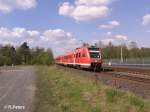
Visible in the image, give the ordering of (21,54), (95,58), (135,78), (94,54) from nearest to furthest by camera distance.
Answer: (135,78) → (95,58) → (94,54) → (21,54)

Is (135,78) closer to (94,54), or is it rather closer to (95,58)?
(95,58)

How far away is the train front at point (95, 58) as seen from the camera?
3938 cm

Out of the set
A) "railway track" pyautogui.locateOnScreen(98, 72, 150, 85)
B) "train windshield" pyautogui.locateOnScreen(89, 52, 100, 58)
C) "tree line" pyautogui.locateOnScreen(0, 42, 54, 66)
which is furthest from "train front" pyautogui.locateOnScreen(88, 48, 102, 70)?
"tree line" pyautogui.locateOnScreen(0, 42, 54, 66)

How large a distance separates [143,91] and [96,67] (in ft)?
76.5

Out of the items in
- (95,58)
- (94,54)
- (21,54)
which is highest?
(21,54)

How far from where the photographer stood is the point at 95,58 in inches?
1570

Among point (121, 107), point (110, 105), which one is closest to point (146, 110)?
point (121, 107)

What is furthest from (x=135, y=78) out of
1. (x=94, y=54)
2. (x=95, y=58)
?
(x=94, y=54)

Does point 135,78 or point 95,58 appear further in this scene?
point 95,58

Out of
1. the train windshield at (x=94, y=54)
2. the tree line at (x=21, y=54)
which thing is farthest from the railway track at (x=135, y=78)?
the tree line at (x=21, y=54)

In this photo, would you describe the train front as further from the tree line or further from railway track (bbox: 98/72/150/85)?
the tree line

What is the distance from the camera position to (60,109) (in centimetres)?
1489

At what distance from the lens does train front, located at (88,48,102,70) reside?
39375 mm

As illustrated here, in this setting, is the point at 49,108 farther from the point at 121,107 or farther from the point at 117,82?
the point at 117,82
